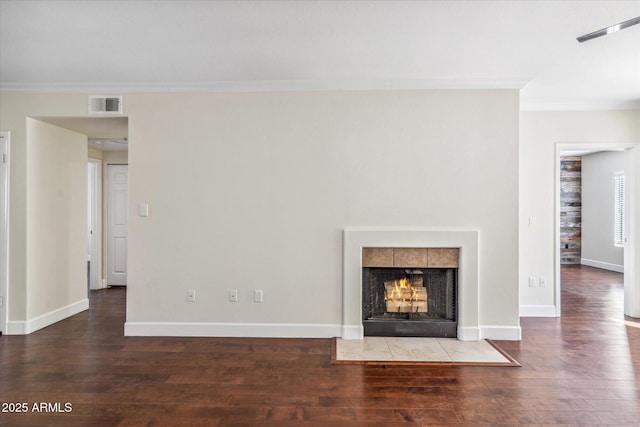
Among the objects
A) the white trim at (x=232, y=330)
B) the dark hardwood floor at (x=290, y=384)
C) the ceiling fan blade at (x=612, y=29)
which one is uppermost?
the ceiling fan blade at (x=612, y=29)

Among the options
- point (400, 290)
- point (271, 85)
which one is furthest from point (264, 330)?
point (271, 85)

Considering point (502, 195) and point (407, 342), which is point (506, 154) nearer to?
point (502, 195)

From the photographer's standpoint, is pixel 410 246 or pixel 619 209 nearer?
pixel 410 246

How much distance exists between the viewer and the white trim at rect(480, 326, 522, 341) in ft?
13.1

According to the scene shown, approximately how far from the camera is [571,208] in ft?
32.7

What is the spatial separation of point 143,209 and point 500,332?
3794mm

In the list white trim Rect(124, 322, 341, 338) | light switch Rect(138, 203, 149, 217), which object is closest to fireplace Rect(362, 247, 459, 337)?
white trim Rect(124, 322, 341, 338)

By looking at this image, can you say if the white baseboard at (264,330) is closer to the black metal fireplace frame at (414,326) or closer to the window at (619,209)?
the black metal fireplace frame at (414,326)

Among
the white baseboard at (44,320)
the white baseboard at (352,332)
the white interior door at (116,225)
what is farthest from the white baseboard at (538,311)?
the white interior door at (116,225)

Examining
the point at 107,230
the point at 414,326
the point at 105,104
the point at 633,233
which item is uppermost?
the point at 105,104

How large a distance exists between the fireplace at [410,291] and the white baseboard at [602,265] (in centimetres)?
666

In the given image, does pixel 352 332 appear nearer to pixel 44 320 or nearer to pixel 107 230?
pixel 44 320

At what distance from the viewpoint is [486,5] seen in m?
2.57

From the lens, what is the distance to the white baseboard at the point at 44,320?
4191mm
